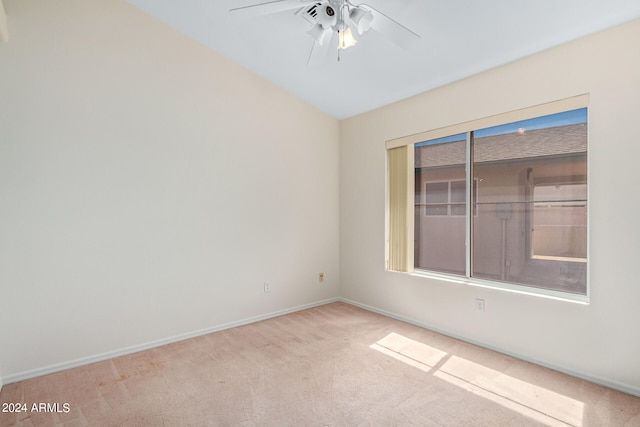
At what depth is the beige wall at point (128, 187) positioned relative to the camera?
8.02 feet

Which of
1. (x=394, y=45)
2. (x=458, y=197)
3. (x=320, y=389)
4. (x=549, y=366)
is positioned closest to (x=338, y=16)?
(x=394, y=45)

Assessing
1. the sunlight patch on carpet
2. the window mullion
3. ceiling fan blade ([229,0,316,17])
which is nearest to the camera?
ceiling fan blade ([229,0,316,17])

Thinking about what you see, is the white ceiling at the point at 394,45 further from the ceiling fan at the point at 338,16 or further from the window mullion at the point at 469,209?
the window mullion at the point at 469,209

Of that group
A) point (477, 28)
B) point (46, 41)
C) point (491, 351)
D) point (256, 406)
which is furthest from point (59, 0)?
point (491, 351)

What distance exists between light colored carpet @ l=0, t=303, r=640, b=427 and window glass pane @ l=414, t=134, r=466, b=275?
0.86m

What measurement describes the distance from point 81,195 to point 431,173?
342cm

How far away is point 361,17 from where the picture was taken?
6.59 ft

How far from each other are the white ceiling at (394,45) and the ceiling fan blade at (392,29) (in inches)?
13.4

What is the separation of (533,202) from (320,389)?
2.41 m

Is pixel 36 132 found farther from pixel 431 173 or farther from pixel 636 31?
pixel 636 31

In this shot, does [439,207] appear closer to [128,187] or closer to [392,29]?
[392,29]

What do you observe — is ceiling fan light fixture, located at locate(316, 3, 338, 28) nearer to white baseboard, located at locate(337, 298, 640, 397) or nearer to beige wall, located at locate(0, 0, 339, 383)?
beige wall, located at locate(0, 0, 339, 383)

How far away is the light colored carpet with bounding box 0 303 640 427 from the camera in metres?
1.98

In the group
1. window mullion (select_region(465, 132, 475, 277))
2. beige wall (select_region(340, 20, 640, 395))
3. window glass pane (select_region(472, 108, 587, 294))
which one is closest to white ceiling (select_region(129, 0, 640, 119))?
beige wall (select_region(340, 20, 640, 395))
